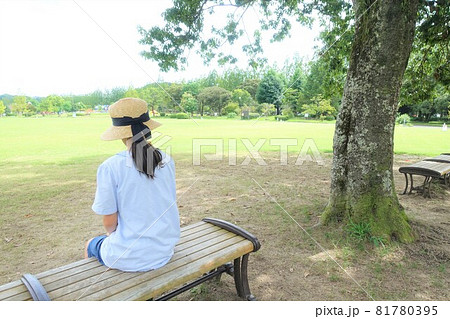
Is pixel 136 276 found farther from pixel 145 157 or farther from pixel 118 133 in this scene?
pixel 118 133

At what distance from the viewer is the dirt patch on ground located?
2713mm

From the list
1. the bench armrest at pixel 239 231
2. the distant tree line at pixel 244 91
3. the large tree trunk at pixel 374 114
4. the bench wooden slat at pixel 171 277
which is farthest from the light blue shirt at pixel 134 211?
the distant tree line at pixel 244 91

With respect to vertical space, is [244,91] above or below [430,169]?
above

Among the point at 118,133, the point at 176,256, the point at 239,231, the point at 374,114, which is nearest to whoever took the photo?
the point at 118,133

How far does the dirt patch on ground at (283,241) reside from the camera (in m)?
2.71

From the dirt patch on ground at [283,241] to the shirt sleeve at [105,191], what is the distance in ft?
4.21

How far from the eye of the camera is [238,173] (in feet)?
25.6

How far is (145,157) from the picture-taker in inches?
72.4

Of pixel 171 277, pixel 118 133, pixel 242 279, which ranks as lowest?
pixel 242 279

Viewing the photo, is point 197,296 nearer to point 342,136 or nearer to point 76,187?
point 342,136

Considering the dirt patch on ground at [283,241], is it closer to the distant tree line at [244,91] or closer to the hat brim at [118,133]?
the hat brim at [118,133]

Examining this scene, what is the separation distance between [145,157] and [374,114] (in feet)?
9.61

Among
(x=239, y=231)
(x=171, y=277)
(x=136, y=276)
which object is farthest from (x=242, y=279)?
(x=136, y=276)
